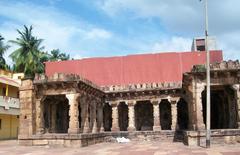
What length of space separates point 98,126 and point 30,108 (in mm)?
7862

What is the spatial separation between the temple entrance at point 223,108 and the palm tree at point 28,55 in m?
21.9

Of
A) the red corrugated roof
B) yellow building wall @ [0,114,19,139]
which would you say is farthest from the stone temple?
yellow building wall @ [0,114,19,139]

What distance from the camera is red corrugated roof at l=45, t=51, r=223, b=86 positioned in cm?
2961

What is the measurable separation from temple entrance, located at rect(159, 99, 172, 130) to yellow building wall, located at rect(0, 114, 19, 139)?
14942 mm

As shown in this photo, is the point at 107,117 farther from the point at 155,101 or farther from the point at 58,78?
the point at 58,78

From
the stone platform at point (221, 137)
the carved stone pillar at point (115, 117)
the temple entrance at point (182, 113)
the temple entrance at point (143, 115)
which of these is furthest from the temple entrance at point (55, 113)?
the stone platform at point (221, 137)

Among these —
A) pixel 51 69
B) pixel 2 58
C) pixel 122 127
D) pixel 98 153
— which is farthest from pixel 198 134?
pixel 2 58

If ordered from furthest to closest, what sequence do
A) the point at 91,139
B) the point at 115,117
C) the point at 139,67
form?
the point at 139,67
the point at 115,117
the point at 91,139

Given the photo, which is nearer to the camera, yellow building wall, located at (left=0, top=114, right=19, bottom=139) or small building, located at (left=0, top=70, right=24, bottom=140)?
small building, located at (left=0, top=70, right=24, bottom=140)

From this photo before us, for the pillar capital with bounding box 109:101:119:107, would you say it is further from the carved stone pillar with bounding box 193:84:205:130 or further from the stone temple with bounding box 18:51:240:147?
the carved stone pillar with bounding box 193:84:205:130

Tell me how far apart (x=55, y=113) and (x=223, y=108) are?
42.4 feet

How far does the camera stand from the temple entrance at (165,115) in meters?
30.0

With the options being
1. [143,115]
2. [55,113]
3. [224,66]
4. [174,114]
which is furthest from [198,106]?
[55,113]

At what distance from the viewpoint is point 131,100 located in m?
28.3
